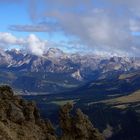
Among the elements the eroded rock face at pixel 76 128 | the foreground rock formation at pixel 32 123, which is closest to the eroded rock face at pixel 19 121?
the foreground rock formation at pixel 32 123

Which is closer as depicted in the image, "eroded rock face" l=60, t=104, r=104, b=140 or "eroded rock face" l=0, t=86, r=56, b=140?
"eroded rock face" l=0, t=86, r=56, b=140

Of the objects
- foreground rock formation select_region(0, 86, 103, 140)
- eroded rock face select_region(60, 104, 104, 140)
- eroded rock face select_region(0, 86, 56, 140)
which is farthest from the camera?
eroded rock face select_region(60, 104, 104, 140)

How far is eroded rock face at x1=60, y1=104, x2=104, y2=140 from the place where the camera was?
73562 millimetres

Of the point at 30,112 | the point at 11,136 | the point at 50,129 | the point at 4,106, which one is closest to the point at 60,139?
the point at 50,129

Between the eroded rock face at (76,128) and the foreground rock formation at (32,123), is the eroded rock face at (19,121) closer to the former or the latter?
the foreground rock formation at (32,123)

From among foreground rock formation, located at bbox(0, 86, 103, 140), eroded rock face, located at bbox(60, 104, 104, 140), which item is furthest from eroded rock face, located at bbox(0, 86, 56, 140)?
eroded rock face, located at bbox(60, 104, 104, 140)

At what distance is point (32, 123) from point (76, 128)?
27.6 feet

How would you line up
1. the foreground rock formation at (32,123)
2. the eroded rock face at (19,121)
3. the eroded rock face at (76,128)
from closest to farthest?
1. the eroded rock face at (19,121)
2. the foreground rock formation at (32,123)
3. the eroded rock face at (76,128)

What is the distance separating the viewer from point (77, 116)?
77.9 meters

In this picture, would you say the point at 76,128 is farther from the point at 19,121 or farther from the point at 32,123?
the point at 19,121

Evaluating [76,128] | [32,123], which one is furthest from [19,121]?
[76,128]

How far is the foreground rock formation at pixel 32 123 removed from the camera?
65.5 meters

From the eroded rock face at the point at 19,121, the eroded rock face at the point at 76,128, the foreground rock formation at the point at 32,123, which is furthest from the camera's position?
the eroded rock face at the point at 76,128

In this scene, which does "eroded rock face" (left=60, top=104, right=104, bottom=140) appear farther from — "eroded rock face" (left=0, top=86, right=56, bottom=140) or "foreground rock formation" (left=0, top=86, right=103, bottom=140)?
"eroded rock face" (left=0, top=86, right=56, bottom=140)
